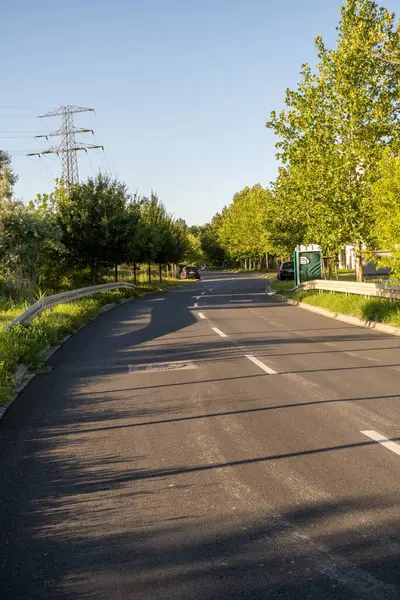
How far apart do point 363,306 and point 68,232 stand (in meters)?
18.3

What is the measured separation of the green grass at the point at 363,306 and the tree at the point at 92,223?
12.8 m

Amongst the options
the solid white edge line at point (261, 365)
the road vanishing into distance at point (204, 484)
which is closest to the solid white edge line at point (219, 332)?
the solid white edge line at point (261, 365)

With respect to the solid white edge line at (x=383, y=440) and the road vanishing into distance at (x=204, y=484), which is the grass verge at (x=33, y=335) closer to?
the road vanishing into distance at (x=204, y=484)

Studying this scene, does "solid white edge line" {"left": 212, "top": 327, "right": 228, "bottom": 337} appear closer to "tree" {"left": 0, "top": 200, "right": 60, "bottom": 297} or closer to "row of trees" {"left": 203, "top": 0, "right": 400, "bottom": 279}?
"row of trees" {"left": 203, "top": 0, "right": 400, "bottom": 279}

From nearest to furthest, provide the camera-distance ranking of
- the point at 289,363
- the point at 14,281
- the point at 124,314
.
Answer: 1. the point at 289,363
2. the point at 124,314
3. the point at 14,281

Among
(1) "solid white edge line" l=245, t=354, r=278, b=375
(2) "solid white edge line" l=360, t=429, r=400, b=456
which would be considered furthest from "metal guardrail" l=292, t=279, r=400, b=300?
(2) "solid white edge line" l=360, t=429, r=400, b=456

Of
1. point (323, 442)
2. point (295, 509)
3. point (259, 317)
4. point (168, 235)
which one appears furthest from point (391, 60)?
point (168, 235)

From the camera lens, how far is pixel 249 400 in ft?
25.3

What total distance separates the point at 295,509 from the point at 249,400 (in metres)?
3.47

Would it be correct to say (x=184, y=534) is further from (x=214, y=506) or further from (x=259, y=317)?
(x=259, y=317)

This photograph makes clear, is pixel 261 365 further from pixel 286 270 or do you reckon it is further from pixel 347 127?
pixel 286 270

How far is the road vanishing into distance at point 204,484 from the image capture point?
340 cm

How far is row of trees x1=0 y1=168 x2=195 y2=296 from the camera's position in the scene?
2659 cm

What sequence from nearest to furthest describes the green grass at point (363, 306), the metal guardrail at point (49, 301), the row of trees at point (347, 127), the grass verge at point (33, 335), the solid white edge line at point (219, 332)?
the grass verge at point (33, 335) < the metal guardrail at point (49, 301) < the solid white edge line at point (219, 332) < the green grass at point (363, 306) < the row of trees at point (347, 127)
